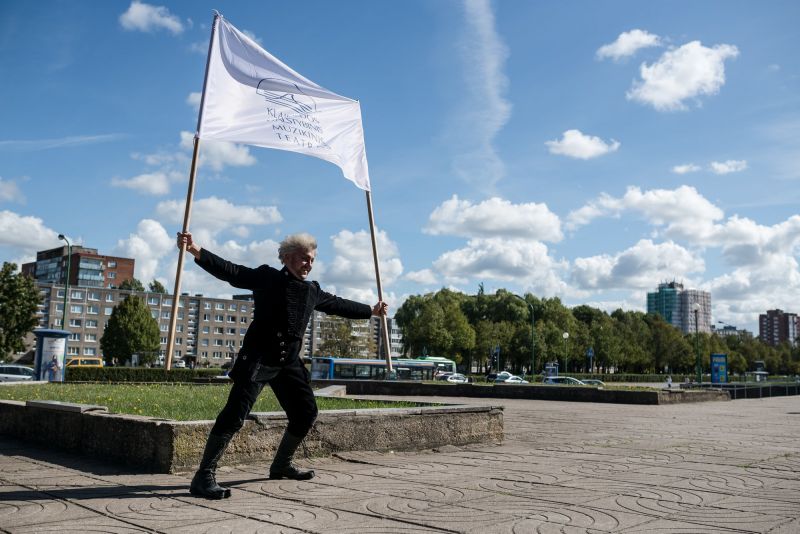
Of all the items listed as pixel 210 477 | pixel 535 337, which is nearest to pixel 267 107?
pixel 210 477

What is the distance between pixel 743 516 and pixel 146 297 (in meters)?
135

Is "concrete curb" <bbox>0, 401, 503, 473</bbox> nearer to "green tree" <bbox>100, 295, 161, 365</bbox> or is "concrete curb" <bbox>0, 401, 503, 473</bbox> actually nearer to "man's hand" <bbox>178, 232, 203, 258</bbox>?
"man's hand" <bbox>178, 232, 203, 258</bbox>

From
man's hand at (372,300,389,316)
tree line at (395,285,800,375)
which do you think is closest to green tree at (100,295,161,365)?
tree line at (395,285,800,375)

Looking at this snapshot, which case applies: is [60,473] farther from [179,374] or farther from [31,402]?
[179,374]

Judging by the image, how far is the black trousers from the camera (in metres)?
5.12

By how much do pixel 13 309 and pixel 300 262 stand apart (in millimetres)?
43206

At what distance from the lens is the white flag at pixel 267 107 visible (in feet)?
40.8

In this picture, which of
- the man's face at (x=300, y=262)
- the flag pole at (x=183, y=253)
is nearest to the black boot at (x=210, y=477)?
the man's face at (x=300, y=262)

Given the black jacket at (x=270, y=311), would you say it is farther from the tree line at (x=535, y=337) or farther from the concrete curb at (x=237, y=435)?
the tree line at (x=535, y=337)

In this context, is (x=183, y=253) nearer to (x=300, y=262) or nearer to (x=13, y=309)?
(x=300, y=262)

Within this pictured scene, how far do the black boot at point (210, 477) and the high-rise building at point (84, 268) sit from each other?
486ft

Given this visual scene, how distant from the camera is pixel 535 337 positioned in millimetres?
89500

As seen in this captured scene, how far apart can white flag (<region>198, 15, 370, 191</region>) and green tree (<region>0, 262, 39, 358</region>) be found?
1360 inches

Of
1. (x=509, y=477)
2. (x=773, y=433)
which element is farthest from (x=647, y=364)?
(x=509, y=477)
